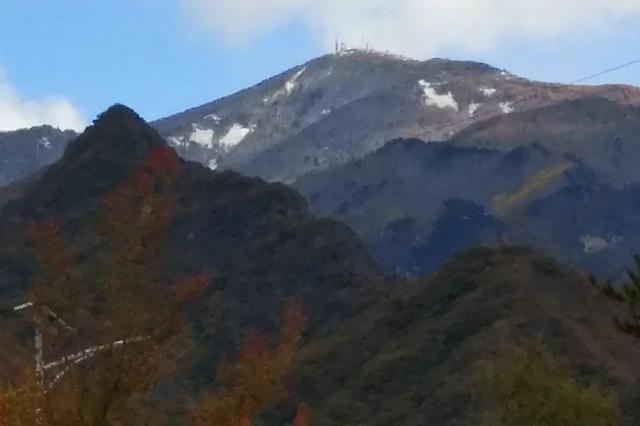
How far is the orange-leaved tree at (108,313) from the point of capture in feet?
37.5

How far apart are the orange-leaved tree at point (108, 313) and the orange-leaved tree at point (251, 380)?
59 cm

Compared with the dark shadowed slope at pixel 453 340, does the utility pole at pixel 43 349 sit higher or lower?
higher

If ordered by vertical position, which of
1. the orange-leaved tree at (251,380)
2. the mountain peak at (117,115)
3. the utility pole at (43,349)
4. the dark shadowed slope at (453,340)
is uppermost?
the mountain peak at (117,115)

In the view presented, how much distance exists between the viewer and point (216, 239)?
11300 centimetres

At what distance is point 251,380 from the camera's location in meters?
11.8

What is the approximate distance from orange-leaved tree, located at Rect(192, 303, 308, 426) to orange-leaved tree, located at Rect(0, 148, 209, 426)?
59cm

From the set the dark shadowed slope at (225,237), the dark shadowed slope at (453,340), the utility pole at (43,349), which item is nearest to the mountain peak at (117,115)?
the dark shadowed slope at (225,237)

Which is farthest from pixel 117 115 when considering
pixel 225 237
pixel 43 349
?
pixel 43 349

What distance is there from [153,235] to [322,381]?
70360 mm

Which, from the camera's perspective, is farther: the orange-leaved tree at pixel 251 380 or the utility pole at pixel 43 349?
the orange-leaved tree at pixel 251 380

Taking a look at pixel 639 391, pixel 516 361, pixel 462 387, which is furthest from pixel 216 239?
pixel 516 361

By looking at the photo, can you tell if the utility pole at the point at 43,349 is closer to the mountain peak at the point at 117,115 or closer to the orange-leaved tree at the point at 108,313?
the orange-leaved tree at the point at 108,313

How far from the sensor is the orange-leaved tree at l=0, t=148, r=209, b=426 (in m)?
11.4

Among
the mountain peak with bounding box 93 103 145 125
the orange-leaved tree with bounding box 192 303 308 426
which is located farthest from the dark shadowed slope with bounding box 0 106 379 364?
the orange-leaved tree with bounding box 192 303 308 426
